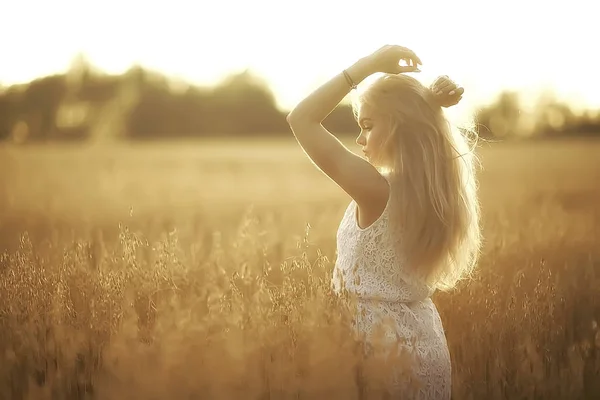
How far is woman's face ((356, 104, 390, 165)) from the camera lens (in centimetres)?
240

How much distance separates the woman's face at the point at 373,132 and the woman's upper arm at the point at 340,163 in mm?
144

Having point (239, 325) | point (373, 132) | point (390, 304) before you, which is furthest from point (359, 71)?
point (239, 325)

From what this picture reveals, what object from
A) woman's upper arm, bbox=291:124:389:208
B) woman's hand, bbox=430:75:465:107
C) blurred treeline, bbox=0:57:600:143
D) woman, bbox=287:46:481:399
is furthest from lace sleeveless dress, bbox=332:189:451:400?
blurred treeline, bbox=0:57:600:143

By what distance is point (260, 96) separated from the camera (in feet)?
110

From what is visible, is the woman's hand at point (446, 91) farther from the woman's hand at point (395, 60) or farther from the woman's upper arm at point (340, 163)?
the woman's upper arm at point (340, 163)

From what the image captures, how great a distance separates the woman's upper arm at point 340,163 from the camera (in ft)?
7.39

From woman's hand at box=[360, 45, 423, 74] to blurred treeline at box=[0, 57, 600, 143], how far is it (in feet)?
60.8

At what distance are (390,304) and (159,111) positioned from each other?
→ 33.2m

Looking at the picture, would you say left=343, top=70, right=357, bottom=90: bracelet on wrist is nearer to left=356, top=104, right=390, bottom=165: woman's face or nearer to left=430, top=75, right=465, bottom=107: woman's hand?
left=356, top=104, right=390, bottom=165: woman's face

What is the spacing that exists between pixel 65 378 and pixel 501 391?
5.96 ft

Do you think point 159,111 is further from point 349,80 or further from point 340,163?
point 340,163

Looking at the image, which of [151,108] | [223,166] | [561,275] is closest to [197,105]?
[151,108]

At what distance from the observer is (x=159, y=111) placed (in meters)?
34.5

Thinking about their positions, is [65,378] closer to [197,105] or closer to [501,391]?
[501,391]
